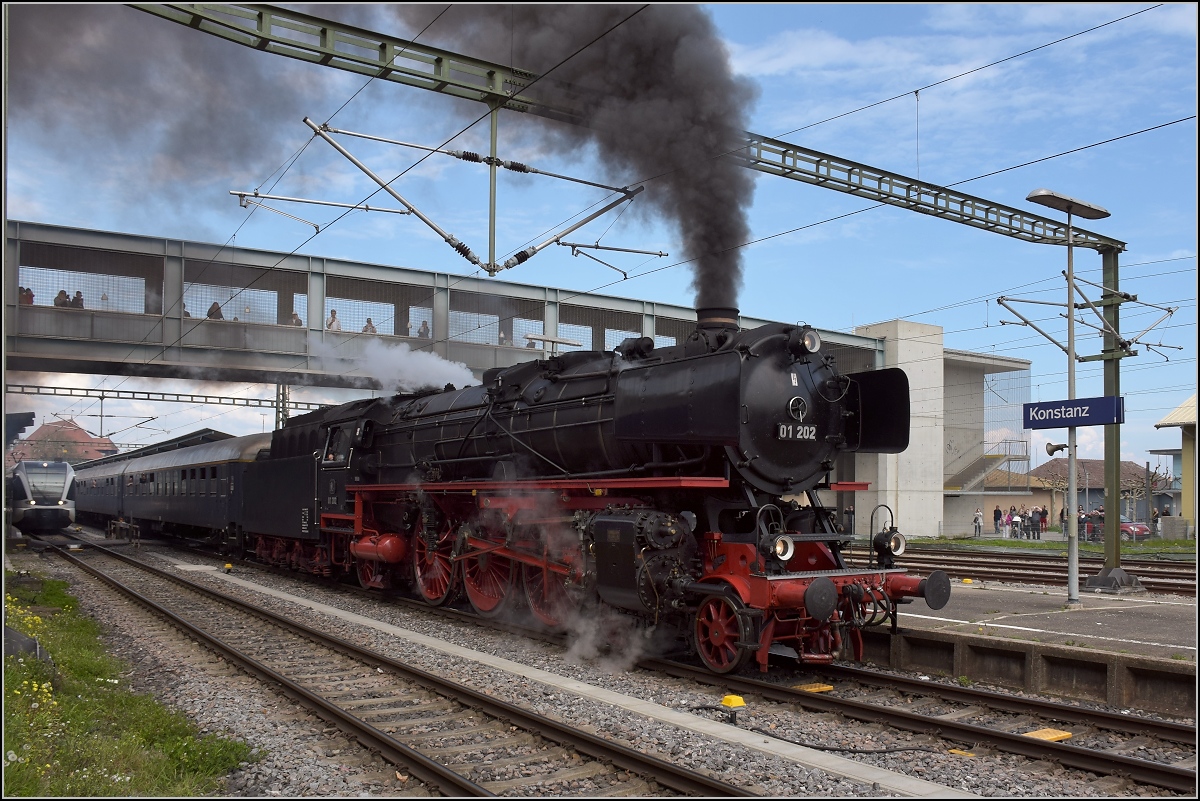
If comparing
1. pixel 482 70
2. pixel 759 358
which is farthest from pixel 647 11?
pixel 759 358

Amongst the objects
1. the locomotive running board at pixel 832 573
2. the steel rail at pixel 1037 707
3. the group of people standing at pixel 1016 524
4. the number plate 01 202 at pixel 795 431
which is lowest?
Result: the group of people standing at pixel 1016 524

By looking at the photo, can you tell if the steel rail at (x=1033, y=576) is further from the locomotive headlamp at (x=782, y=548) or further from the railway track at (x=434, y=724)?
the railway track at (x=434, y=724)

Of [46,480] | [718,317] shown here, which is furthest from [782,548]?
[46,480]

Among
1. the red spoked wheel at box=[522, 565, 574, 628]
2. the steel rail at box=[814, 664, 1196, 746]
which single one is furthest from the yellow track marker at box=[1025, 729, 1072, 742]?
the red spoked wheel at box=[522, 565, 574, 628]

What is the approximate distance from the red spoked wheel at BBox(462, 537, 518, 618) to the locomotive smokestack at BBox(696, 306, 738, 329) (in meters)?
4.39

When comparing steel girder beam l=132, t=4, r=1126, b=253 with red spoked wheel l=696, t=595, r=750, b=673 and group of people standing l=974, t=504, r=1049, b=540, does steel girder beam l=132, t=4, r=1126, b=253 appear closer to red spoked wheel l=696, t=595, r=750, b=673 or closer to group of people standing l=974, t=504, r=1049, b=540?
red spoked wheel l=696, t=595, r=750, b=673

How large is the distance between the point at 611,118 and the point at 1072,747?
27.8 ft

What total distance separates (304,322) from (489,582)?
53.5 feet

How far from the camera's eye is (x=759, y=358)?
8.88 meters

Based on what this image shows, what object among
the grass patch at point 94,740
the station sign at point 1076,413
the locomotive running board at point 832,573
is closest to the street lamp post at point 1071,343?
the station sign at point 1076,413

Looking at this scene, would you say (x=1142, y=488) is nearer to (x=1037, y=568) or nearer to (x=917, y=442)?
(x=917, y=442)

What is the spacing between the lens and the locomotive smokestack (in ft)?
32.5

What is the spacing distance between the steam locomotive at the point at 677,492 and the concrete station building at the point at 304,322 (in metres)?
6.79

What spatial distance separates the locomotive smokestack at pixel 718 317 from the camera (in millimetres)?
9906
